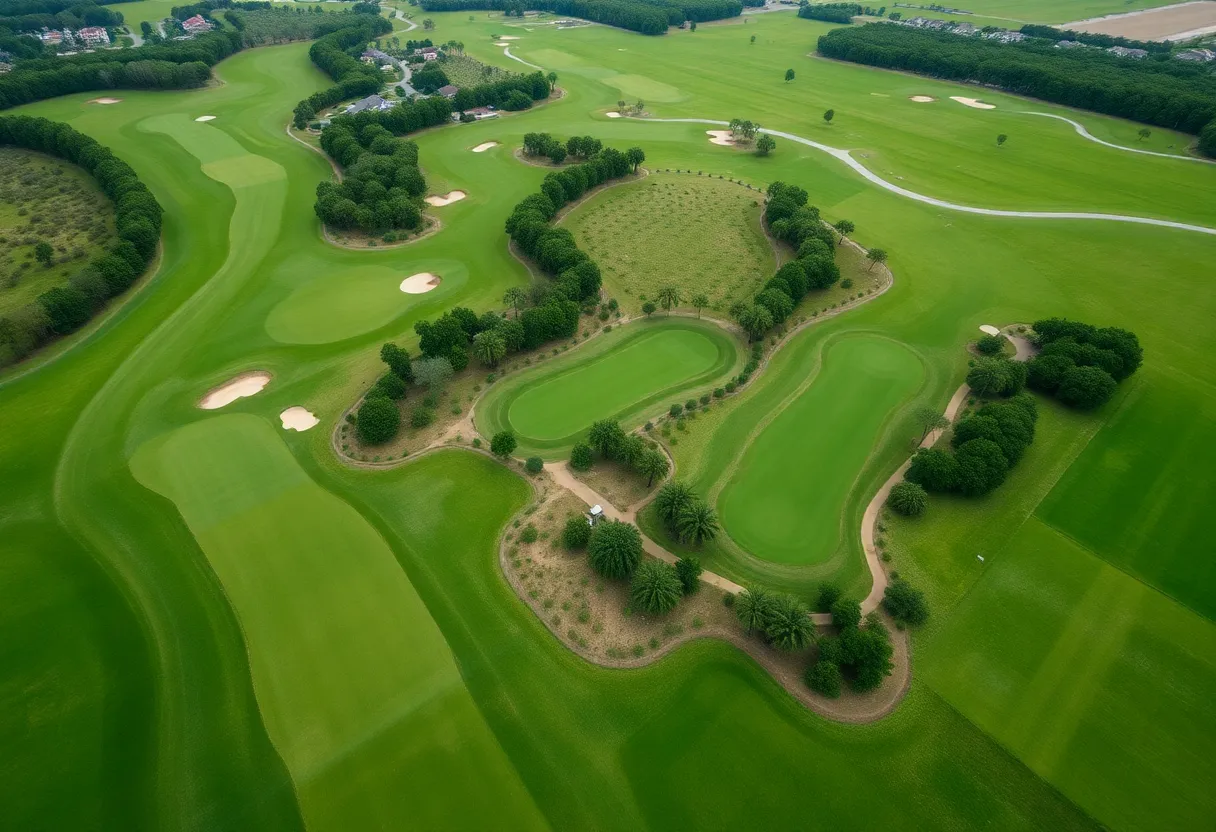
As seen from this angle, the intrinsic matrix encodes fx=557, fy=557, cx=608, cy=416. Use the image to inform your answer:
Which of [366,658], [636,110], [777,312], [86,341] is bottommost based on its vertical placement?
[366,658]

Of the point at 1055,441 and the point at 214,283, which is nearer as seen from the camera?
the point at 1055,441

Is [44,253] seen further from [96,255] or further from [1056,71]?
[1056,71]

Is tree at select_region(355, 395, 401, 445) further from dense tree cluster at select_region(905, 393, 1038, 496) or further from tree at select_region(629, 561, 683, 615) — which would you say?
dense tree cluster at select_region(905, 393, 1038, 496)

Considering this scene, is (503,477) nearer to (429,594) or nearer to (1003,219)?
(429,594)

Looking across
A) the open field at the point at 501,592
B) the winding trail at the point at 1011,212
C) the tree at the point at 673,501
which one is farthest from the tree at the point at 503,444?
the winding trail at the point at 1011,212

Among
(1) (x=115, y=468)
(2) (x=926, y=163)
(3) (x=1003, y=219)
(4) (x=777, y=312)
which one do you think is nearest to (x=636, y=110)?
(2) (x=926, y=163)

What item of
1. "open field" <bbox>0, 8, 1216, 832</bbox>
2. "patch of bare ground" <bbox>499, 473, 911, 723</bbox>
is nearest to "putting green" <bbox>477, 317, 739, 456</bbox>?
"open field" <bbox>0, 8, 1216, 832</bbox>
